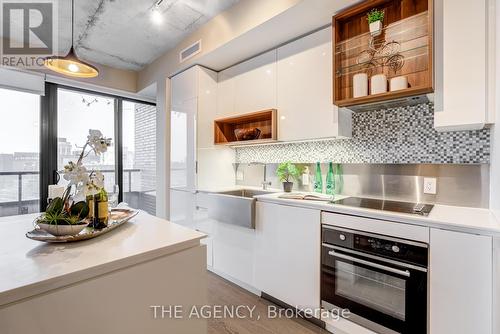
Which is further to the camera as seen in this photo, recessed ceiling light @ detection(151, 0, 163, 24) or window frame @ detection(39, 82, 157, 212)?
window frame @ detection(39, 82, 157, 212)

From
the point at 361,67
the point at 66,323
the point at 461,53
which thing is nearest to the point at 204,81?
the point at 361,67

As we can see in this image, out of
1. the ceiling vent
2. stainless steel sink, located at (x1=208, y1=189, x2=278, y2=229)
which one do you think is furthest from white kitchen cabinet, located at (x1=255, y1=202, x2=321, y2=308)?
the ceiling vent

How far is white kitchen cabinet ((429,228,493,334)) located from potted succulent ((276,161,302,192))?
1344 millimetres

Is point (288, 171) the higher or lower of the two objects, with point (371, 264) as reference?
higher

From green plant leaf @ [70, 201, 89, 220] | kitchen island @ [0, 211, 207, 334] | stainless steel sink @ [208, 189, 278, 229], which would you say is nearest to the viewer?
kitchen island @ [0, 211, 207, 334]

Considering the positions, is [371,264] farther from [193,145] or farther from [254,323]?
[193,145]

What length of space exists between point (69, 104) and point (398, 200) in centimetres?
445

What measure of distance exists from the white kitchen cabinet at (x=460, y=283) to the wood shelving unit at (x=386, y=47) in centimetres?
93

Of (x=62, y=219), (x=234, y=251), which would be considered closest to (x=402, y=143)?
(x=234, y=251)

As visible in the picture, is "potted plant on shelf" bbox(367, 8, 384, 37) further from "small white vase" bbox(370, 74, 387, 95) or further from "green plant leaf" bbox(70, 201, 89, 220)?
"green plant leaf" bbox(70, 201, 89, 220)

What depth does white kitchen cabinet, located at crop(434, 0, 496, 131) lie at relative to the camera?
4.52 feet

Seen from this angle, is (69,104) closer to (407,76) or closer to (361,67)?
(361,67)

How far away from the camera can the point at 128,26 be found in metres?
2.75

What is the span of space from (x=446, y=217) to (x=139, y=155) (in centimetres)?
443
